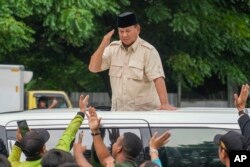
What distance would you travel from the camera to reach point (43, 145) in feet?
16.1

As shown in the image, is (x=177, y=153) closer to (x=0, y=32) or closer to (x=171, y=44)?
(x=0, y=32)

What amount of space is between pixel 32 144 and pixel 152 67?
158cm

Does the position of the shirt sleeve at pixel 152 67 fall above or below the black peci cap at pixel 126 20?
below

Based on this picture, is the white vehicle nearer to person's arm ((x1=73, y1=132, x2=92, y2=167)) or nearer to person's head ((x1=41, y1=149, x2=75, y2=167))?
person's arm ((x1=73, y1=132, x2=92, y2=167))

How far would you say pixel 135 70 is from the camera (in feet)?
20.0

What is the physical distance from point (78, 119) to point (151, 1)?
21.0 ft

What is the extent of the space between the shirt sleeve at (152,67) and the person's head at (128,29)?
0.19 m

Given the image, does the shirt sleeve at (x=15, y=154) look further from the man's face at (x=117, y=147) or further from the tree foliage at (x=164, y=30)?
the tree foliage at (x=164, y=30)

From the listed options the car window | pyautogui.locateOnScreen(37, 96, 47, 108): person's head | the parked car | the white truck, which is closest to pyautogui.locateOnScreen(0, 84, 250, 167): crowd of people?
the parked car

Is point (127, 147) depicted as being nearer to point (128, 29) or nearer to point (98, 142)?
point (98, 142)

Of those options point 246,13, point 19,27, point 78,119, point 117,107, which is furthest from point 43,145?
point 246,13

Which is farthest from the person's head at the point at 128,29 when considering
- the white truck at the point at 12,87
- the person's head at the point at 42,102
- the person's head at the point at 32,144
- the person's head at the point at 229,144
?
the person's head at the point at 42,102

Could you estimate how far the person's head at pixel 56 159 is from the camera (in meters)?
4.25

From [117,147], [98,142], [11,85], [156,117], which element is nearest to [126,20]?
[156,117]
